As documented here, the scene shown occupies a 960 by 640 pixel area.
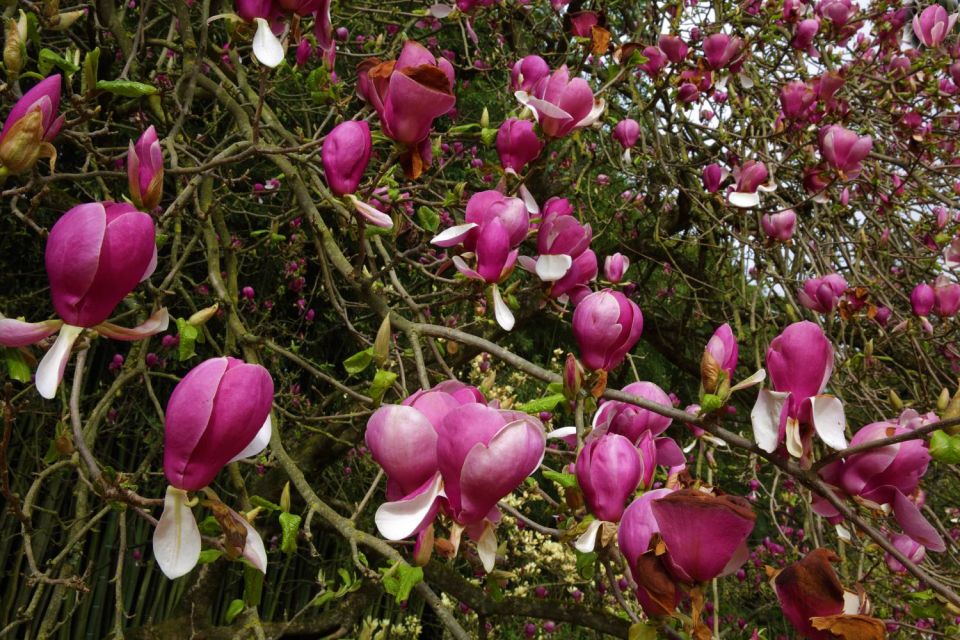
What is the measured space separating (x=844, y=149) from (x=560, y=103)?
3.10 feet

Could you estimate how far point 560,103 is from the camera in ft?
3.01

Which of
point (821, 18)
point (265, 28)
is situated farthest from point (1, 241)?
point (821, 18)

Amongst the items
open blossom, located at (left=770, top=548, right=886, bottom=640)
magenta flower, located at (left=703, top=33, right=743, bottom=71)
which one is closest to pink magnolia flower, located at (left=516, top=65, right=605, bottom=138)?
open blossom, located at (left=770, top=548, right=886, bottom=640)

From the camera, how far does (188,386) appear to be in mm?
521

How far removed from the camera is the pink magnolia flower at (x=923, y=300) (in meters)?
1.77

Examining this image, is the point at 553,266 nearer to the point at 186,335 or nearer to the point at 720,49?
the point at 186,335

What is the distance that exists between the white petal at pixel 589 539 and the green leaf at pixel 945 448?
10.7 inches

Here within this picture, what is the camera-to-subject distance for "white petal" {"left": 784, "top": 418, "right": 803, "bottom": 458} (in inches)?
24.1

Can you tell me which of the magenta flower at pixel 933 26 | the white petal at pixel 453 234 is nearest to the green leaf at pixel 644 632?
the white petal at pixel 453 234

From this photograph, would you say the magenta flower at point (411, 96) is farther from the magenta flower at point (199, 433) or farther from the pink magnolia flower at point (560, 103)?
the magenta flower at point (199, 433)

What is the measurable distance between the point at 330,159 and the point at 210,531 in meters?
0.40

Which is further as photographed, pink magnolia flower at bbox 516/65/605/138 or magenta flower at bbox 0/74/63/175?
pink magnolia flower at bbox 516/65/605/138

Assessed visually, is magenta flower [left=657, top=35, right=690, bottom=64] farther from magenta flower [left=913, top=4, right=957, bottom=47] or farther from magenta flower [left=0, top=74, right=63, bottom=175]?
magenta flower [left=0, top=74, right=63, bottom=175]

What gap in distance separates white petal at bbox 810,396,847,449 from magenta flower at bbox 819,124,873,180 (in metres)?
1.13
